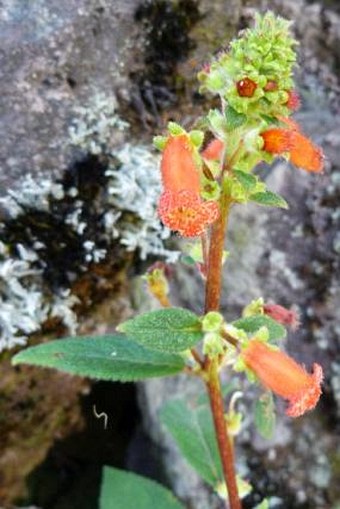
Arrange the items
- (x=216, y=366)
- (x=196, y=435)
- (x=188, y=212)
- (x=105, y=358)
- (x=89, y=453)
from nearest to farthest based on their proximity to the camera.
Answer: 1. (x=188, y=212)
2. (x=216, y=366)
3. (x=105, y=358)
4. (x=196, y=435)
5. (x=89, y=453)

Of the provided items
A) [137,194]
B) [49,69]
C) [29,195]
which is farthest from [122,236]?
[49,69]

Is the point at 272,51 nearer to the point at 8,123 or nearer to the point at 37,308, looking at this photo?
the point at 8,123

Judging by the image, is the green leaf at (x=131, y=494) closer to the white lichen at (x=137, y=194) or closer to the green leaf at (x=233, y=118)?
the white lichen at (x=137, y=194)

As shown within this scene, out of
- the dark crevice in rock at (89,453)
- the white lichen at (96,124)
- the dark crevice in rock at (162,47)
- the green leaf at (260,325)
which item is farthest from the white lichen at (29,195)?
the dark crevice in rock at (89,453)

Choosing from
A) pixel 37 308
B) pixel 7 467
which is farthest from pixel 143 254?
pixel 7 467

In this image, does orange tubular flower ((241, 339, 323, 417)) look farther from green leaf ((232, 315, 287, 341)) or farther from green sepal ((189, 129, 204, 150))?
green sepal ((189, 129, 204, 150))

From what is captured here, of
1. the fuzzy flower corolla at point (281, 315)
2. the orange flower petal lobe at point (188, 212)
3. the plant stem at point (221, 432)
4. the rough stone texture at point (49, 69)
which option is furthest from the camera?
the rough stone texture at point (49, 69)

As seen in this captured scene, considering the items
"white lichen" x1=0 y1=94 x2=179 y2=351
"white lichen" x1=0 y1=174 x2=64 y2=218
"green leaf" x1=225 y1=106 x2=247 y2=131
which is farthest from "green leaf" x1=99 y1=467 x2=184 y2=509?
"green leaf" x1=225 y1=106 x2=247 y2=131

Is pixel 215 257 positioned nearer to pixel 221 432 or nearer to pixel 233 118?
pixel 233 118
